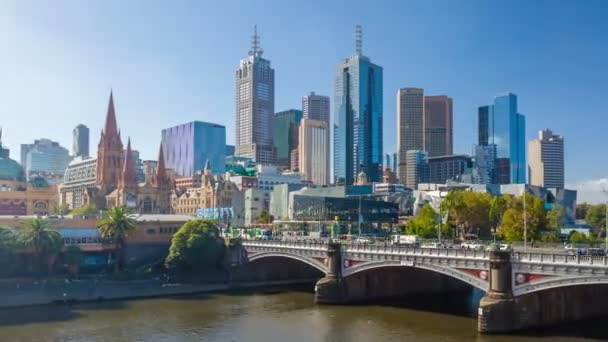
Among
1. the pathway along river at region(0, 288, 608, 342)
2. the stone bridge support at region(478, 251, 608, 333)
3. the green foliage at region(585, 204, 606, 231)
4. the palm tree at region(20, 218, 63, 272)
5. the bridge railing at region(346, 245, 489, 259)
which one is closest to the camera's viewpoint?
the stone bridge support at region(478, 251, 608, 333)

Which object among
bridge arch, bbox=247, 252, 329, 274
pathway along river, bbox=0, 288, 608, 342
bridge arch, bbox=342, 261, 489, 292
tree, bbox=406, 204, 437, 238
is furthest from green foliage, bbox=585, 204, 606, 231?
bridge arch, bbox=342, 261, 489, 292

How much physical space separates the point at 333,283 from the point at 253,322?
668 inches

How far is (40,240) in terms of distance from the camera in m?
99.3

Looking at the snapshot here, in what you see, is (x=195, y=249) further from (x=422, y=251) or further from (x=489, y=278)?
(x=489, y=278)

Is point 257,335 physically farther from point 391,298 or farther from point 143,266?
point 143,266

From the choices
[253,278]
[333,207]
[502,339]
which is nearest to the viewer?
[502,339]

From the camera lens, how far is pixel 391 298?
308 feet

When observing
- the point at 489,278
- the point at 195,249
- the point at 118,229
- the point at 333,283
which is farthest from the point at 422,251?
the point at 118,229

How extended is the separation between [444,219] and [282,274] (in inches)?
2449

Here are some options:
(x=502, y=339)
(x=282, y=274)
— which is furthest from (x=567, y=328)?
(x=282, y=274)

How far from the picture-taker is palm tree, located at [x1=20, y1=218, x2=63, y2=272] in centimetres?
9906

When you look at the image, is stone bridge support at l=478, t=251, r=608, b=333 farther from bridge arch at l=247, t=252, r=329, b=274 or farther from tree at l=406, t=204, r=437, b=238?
tree at l=406, t=204, r=437, b=238

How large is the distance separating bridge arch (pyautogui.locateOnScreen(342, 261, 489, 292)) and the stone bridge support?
2.59 meters

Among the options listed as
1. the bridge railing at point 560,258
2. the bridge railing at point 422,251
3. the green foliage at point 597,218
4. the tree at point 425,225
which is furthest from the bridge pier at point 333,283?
the green foliage at point 597,218
